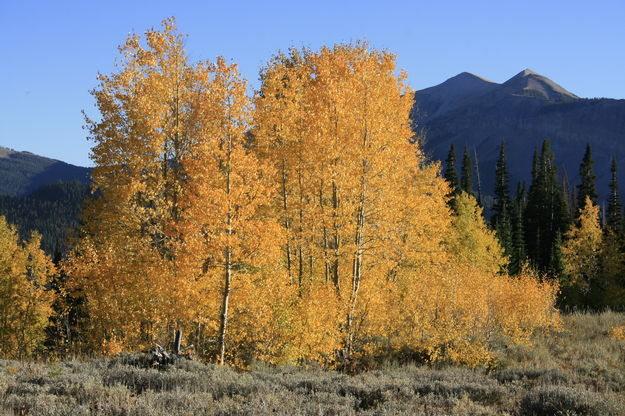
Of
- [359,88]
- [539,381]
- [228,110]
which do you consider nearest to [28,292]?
[228,110]

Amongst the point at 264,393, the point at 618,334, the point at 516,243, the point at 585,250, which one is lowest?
the point at 618,334

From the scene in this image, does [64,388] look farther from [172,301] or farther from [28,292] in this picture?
[28,292]

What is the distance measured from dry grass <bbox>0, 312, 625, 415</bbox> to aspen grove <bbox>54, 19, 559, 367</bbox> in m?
4.54

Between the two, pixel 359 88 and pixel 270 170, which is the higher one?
pixel 359 88

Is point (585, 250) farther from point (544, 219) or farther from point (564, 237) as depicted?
point (544, 219)

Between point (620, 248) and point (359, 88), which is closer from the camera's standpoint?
point (359, 88)

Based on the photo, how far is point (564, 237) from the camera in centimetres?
6431

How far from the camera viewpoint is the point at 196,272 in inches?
667

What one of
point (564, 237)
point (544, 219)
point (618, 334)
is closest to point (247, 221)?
point (618, 334)

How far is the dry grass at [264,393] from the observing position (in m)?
8.10

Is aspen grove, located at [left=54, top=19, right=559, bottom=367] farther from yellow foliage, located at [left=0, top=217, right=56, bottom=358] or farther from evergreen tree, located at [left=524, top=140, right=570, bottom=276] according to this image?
evergreen tree, located at [left=524, top=140, right=570, bottom=276]

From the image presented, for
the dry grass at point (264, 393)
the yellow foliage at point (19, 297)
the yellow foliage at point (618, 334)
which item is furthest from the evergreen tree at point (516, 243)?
the yellow foliage at point (19, 297)

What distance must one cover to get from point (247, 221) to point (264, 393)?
757 centimetres

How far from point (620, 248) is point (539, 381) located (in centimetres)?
4937
